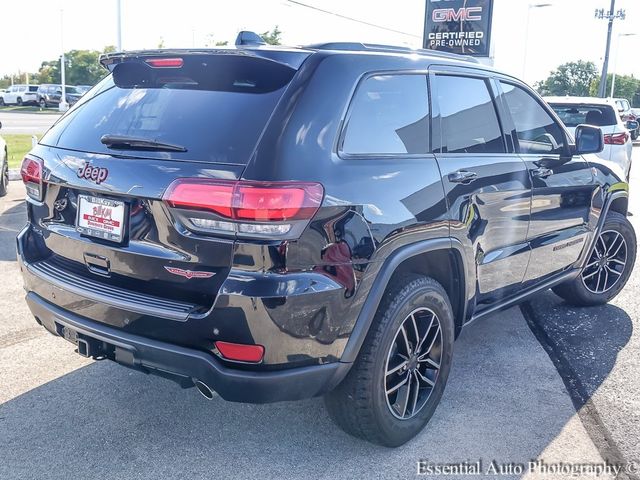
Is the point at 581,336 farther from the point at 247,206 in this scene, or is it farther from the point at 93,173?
the point at 93,173

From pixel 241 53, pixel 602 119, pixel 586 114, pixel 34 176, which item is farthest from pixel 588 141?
pixel 602 119

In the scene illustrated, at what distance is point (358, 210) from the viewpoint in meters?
2.71

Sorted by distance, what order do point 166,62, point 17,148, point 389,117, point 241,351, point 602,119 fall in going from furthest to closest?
point 17,148 → point 602,119 → point 389,117 → point 166,62 → point 241,351

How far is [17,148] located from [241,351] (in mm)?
16069

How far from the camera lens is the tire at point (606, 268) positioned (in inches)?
210

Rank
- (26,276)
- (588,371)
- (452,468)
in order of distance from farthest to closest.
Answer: (588,371), (26,276), (452,468)

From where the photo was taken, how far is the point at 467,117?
3682 millimetres

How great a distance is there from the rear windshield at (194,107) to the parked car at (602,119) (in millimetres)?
8488

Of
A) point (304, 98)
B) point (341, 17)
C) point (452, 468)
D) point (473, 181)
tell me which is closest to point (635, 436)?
point (452, 468)

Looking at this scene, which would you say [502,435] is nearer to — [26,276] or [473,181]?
[473,181]

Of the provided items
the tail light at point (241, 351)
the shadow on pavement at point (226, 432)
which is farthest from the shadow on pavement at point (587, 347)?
the tail light at point (241, 351)

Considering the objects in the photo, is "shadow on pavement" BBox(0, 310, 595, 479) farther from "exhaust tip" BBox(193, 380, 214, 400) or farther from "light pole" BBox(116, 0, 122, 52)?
"light pole" BBox(116, 0, 122, 52)

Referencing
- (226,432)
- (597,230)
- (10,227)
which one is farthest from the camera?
(10,227)

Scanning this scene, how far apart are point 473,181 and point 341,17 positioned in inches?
959
